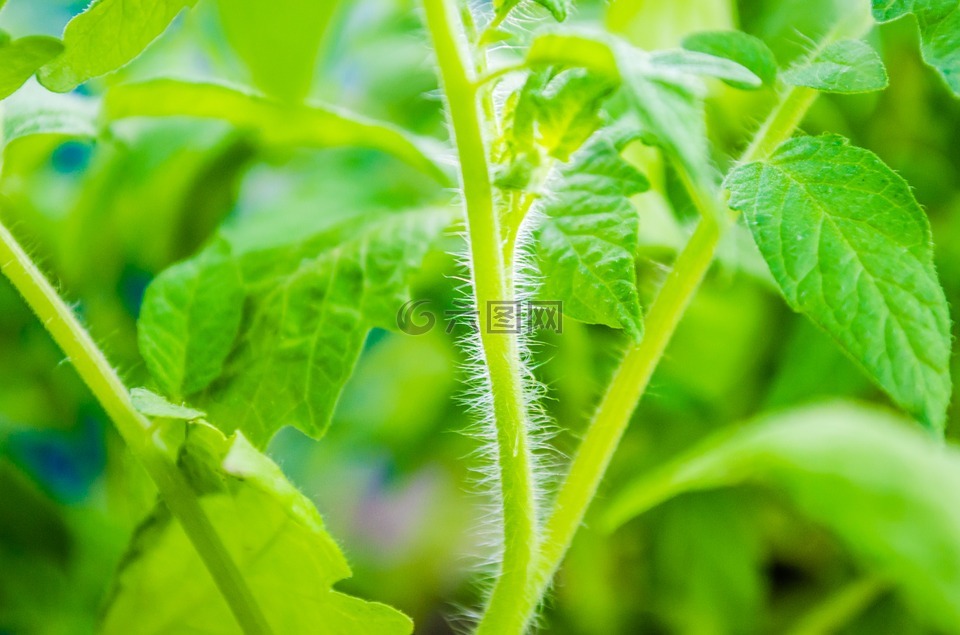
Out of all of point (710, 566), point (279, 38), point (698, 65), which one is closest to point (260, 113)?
point (279, 38)

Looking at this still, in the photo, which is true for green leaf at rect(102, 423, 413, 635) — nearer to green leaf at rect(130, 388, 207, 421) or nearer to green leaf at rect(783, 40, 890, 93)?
green leaf at rect(130, 388, 207, 421)

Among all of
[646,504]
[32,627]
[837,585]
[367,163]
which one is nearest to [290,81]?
[367,163]

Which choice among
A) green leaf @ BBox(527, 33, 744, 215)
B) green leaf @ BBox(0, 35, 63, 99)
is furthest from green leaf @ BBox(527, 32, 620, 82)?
green leaf @ BBox(0, 35, 63, 99)

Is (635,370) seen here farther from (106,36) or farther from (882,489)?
(106,36)

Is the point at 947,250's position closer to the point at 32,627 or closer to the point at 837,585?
the point at 837,585

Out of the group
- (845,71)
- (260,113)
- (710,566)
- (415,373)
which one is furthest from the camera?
(415,373)

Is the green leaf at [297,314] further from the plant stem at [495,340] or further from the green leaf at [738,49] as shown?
the green leaf at [738,49]

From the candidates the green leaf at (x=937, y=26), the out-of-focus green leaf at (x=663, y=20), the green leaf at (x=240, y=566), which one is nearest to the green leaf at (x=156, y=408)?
the green leaf at (x=240, y=566)
